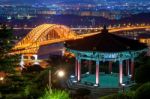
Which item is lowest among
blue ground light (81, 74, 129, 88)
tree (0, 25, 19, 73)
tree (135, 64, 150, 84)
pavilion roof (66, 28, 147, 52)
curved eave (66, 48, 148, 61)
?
blue ground light (81, 74, 129, 88)

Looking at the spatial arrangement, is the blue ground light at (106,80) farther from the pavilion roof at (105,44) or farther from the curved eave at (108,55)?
the pavilion roof at (105,44)

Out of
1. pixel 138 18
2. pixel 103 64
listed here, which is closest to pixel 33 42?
pixel 103 64

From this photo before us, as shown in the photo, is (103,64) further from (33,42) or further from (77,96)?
(33,42)

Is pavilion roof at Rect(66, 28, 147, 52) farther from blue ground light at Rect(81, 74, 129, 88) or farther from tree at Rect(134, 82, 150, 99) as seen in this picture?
tree at Rect(134, 82, 150, 99)

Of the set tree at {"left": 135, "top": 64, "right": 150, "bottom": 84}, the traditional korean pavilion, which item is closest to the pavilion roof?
the traditional korean pavilion

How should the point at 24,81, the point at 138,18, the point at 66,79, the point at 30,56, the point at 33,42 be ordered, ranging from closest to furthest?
the point at 24,81 → the point at 66,79 → the point at 30,56 → the point at 33,42 → the point at 138,18

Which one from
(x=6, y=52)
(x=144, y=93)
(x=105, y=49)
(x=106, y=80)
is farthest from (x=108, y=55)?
(x=6, y=52)
